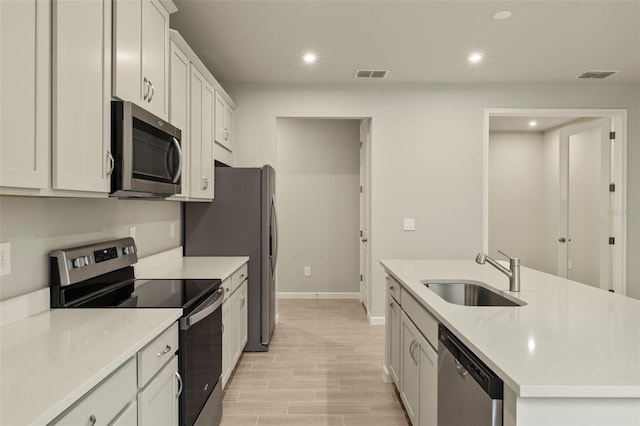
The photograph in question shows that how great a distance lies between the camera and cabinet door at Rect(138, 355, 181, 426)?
4.60 ft

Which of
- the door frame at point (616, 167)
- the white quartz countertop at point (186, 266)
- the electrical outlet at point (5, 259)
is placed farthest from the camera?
the door frame at point (616, 167)

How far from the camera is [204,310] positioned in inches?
76.6

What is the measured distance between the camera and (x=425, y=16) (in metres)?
2.90

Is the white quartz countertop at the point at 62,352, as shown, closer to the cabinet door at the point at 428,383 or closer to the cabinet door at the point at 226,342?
the cabinet door at the point at 226,342

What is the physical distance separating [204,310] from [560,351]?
148 cm

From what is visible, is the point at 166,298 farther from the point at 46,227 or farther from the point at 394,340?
the point at 394,340

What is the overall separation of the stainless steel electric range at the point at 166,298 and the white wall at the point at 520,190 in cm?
564

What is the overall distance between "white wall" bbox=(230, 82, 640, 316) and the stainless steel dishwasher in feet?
9.39

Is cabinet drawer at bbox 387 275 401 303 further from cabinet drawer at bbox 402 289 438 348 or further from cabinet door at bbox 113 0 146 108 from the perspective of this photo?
cabinet door at bbox 113 0 146 108

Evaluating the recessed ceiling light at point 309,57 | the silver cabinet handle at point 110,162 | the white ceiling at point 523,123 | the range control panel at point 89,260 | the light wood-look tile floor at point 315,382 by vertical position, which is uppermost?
the recessed ceiling light at point 309,57

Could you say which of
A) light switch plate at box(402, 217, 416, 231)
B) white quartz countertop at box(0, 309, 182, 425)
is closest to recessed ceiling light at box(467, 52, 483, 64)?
light switch plate at box(402, 217, 416, 231)

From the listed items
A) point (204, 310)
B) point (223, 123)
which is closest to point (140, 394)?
point (204, 310)

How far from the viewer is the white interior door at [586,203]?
15.0 feet

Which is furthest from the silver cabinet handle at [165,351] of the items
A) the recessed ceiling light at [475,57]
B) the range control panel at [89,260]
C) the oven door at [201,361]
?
the recessed ceiling light at [475,57]
